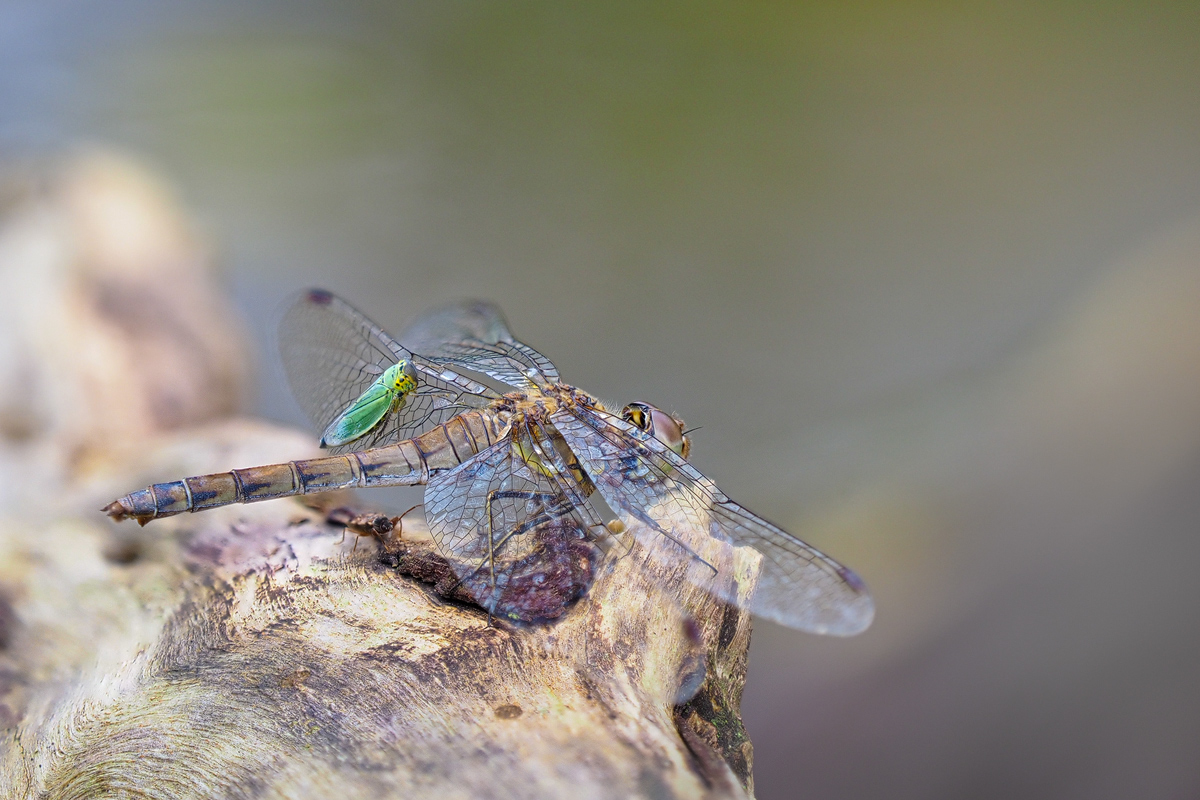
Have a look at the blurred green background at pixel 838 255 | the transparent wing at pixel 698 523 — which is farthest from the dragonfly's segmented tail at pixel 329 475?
the blurred green background at pixel 838 255

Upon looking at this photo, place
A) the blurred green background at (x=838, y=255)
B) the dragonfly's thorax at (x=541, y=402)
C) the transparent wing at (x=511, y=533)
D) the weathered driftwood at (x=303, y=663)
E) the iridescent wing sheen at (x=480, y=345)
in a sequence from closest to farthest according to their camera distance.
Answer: the weathered driftwood at (x=303, y=663), the transparent wing at (x=511, y=533), the dragonfly's thorax at (x=541, y=402), the iridescent wing sheen at (x=480, y=345), the blurred green background at (x=838, y=255)

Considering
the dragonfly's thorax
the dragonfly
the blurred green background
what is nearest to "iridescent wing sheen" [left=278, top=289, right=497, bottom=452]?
the dragonfly

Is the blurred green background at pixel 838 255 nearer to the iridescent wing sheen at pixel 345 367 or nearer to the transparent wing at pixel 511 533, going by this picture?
the transparent wing at pixel 511 533

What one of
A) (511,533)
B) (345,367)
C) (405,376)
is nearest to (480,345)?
(405,376)

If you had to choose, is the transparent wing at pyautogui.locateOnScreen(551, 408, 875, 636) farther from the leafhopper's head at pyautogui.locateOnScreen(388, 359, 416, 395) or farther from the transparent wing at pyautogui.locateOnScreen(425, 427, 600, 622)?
the leafhopper's head at pyautogui.locateOnScreen(388, 359, 416, 395)

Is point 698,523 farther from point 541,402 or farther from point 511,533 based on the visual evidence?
point 541,402

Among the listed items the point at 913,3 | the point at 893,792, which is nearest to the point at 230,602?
the point at 893,792

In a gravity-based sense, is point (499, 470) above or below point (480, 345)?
below
